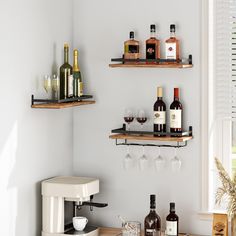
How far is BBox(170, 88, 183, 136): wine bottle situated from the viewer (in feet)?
11.2

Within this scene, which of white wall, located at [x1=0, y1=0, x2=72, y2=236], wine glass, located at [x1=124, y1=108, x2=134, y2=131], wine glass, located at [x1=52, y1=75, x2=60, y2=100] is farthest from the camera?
wine glass, located at [x1=124, y1=108, x2=134, y2=131]

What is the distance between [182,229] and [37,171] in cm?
89

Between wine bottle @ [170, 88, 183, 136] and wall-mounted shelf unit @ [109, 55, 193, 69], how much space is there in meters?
0.15

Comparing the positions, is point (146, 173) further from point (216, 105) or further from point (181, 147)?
point (216, 105)

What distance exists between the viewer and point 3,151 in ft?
10.3

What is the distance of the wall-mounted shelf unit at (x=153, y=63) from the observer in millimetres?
3375

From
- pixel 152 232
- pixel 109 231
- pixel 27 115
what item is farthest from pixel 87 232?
pixel 27 115

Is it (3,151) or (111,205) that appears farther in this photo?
(111,205)

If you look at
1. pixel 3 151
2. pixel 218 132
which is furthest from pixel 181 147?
pixel 3 151

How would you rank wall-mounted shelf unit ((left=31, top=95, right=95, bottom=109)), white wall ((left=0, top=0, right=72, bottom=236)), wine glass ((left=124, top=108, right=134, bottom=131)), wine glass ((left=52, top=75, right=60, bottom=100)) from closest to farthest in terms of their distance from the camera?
white wall ((left=0, top=0, right=72, bottom=236)) → wall-mounted shelf unit ((left=31, top=95, right=95, bottom=109)) → wine glass ((left=52, top=75, right=60, bottom=100)) → wine glass ((left=124, top=108, right=134, bottom=131))

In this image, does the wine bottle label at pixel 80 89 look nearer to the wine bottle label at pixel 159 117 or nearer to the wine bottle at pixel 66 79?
the wine bottle at pixel 66 79

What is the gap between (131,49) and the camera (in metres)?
3.49

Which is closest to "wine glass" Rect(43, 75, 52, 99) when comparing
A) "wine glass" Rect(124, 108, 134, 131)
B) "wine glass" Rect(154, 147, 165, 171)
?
"wine glass" Rect(124, 108, 134, 131)

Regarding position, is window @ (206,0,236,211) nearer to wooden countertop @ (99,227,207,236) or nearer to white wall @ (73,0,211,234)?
white wall @ (73,0,211,234)
